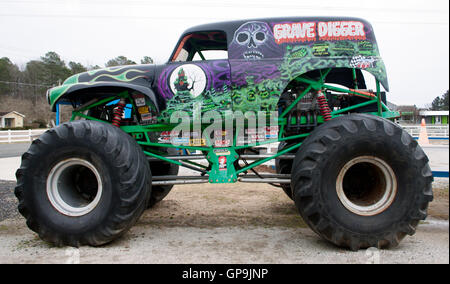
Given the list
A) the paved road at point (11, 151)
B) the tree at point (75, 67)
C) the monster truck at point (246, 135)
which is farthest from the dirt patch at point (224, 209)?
the tree at point (75, 67)

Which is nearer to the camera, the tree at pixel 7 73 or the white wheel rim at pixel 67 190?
the white wheel rim at pixel 67 190

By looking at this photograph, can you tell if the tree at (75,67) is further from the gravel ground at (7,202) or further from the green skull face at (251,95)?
the green skull face at (251,95)

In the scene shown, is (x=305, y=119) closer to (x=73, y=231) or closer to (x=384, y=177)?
(x=384, y=177)

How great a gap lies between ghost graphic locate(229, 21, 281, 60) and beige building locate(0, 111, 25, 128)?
195 ft

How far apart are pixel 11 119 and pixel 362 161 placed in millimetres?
63923

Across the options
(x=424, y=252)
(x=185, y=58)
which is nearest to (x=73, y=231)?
(x=185, y=58)

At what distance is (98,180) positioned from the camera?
3.47 meters

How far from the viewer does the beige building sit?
52037 millimetres

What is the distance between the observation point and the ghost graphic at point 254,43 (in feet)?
12.7

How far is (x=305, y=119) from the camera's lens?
410cm

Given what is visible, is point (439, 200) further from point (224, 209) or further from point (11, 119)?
point (11, 119)

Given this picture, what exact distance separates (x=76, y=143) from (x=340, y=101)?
3.51 m

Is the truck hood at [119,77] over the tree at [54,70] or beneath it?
beneath

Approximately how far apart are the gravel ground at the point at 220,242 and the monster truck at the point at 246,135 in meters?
0.19
